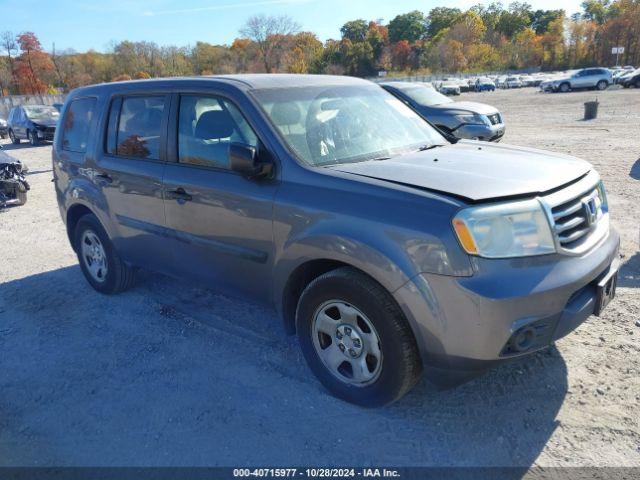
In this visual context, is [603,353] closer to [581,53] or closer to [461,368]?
[461,368]

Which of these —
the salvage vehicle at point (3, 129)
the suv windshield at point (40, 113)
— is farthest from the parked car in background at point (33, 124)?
the salvage vehicle at point (3, 129)

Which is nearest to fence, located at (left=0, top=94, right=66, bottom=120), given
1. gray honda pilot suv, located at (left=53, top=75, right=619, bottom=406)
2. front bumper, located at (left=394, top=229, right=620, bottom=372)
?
gray honda pilot suv, located at (left=53, top=75, right=619, bottom=406)

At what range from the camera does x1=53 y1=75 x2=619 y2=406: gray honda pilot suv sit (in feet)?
8.41

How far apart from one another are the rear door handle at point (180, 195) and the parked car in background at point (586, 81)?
142 ft

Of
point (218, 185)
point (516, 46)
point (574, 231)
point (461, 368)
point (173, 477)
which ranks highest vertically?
point (516, 46)

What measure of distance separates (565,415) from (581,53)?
10952cm

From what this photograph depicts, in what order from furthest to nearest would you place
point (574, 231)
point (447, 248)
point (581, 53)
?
point (581, 53)
point (574, 231)
point (447, 248)

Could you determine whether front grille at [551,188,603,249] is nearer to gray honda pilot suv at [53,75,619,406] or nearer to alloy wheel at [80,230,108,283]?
gray honda pilot suv at [53,75,619,406]

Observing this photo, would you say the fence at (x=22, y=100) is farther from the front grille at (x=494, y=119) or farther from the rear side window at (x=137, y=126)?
the rear side window at (x=137, y=126)

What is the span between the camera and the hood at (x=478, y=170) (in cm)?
273

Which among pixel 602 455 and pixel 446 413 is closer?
pixel 602 455

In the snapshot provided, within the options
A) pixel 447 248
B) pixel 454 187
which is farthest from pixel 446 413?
pixel 454 187

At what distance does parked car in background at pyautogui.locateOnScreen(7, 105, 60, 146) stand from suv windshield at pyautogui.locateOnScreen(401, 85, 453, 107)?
14386 mm

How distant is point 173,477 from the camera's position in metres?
2.68
